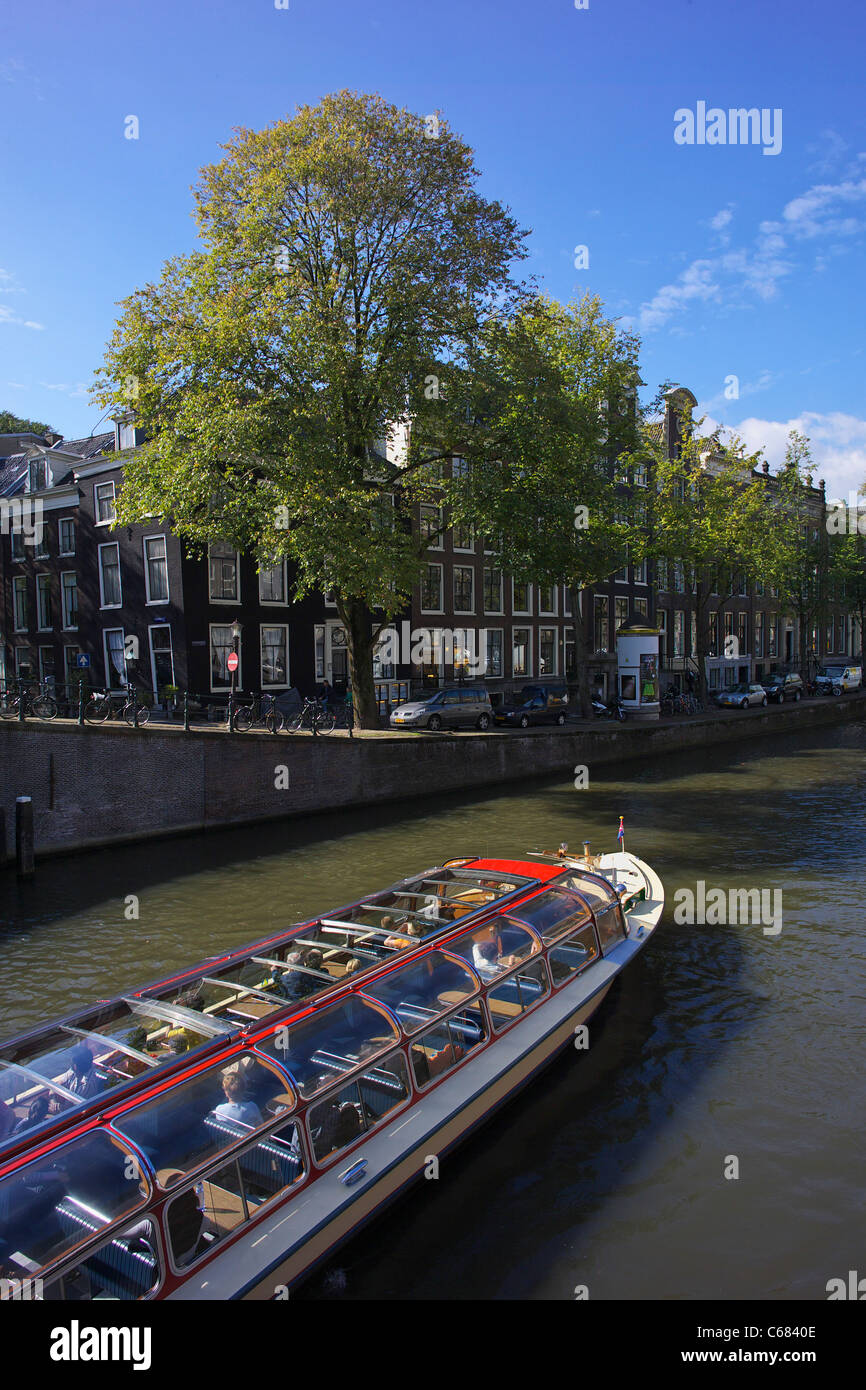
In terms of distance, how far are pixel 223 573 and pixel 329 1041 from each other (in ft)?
82.9

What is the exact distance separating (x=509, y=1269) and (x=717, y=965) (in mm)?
6848

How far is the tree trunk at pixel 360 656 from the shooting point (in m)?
26.5

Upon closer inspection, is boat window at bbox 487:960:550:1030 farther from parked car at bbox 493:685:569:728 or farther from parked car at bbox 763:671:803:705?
parked car at bbox 763:671:803:705

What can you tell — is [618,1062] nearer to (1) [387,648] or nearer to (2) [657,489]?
(1) [387,648]

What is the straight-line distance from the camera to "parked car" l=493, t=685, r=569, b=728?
3366 cm

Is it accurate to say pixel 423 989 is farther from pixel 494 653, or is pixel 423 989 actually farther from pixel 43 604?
pixel 494 653

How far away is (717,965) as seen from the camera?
12359mm

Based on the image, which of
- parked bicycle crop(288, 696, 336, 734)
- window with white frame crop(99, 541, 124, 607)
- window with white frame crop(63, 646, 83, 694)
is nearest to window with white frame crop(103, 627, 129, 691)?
window with white frame crop(99, 541, 124, 607)

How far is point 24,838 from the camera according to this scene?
1720cm

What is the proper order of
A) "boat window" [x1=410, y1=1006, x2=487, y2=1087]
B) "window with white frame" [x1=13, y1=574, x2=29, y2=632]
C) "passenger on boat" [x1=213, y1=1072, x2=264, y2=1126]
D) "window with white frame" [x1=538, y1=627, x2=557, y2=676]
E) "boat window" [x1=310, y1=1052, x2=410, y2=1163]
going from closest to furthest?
"passenger on boat" [x1=213, y1=1072, x2=264, y2=1126], "boat window" [x1=310, y1=1052, x2=410, y2=1163], "boat window" [x1=410, y1=1006, x2=487, y2=1087], "window with white frame" [x1=13, y1=574, x2=29, y2=632], "window with white frame" [x1=538, y1=627, x2=557, y2=676]

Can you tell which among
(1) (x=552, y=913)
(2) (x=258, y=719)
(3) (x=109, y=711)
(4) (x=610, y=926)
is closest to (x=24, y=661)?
(2) (x=258, y=719)

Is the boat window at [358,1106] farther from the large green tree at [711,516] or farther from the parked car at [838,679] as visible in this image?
the parked car at [838,679]

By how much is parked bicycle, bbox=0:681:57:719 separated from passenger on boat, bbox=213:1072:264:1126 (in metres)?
14.4

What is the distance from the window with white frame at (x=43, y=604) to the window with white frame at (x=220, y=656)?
28.7 feet
